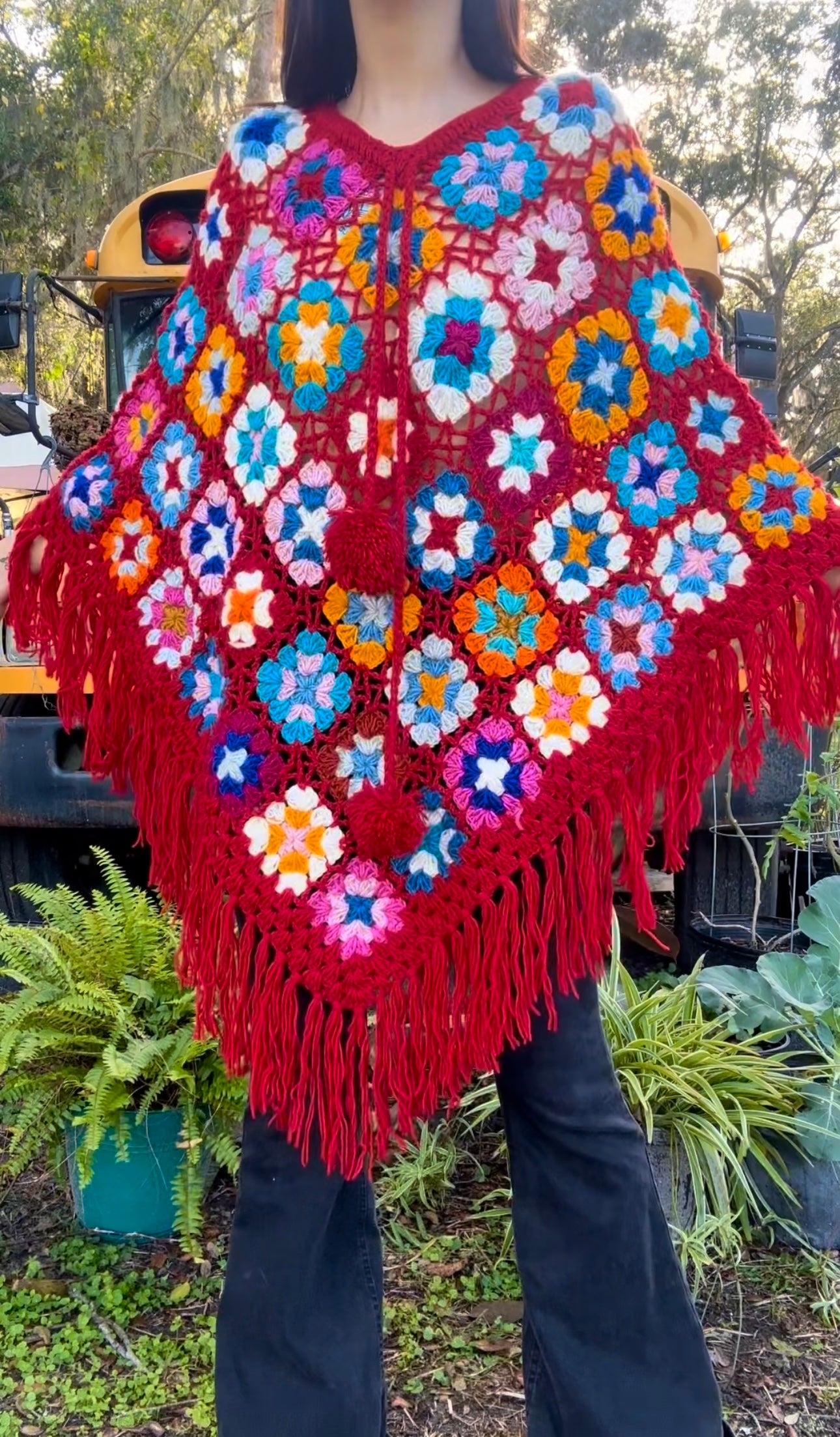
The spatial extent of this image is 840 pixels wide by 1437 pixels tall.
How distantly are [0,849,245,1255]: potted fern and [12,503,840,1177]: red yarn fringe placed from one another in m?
0.69

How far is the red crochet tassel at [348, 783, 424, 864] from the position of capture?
1.19 metres

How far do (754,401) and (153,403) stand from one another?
0.74 metres

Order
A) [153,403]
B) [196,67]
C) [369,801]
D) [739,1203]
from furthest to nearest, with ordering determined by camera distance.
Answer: [196,67] → [739,1203] → [153,403] → [369,801]

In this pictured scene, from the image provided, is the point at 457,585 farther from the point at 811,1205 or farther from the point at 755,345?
the point at 755,345

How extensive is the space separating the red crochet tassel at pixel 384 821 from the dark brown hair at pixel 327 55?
0.82m

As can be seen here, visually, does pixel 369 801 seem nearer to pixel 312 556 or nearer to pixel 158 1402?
pixel 312 556

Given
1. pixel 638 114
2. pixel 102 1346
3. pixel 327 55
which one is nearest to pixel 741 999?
pixel 102 1346

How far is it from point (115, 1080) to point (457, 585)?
119 cm

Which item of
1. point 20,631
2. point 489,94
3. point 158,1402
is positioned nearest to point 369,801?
point 20,631

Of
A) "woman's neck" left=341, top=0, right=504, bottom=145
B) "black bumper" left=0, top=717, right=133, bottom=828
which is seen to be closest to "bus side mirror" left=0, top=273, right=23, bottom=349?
"black bumper" left=0, top=717, right=133, bottom=828

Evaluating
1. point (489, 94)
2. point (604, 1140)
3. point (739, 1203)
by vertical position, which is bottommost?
point (739, 1203)

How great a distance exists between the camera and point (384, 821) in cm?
119

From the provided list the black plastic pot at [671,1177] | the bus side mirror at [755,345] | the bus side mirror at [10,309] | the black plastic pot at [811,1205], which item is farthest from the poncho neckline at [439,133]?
the bus side mirror at [755,345]

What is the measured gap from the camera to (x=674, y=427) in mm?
1242
